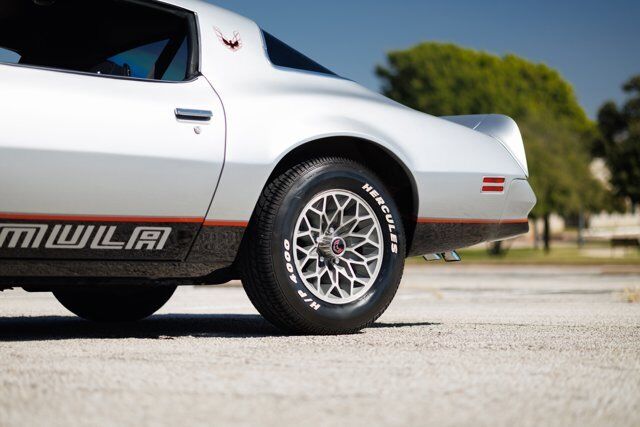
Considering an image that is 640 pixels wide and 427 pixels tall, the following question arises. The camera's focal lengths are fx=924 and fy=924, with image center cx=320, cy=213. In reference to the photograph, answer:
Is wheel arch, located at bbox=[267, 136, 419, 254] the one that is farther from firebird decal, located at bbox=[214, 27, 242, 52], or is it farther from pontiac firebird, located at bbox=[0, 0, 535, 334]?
firebird decal, located at bbox=[214, 27, 242, 52]

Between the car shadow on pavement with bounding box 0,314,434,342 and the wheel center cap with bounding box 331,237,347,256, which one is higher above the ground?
the wheel center cap with bounding box 331,237,347,256

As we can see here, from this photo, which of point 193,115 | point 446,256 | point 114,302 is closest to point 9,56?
point 193,115

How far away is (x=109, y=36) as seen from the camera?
4633 mm

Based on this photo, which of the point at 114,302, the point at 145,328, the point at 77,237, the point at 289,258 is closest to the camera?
the point at 77,237

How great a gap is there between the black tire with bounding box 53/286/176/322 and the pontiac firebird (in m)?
1.09

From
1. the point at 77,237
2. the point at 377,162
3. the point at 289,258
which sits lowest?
the point at 77,237

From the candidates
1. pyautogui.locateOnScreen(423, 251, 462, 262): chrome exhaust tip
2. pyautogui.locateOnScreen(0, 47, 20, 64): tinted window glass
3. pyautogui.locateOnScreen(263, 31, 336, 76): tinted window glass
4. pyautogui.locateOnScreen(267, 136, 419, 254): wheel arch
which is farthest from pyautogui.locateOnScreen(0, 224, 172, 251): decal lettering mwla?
pyautogui.locateOnScreen(423, 251, 462, 262): chrome exhaust tip

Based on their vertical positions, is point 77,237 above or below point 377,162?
below

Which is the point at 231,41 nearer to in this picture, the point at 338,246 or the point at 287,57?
the point at 287,57

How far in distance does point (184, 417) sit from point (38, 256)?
5.58 feet

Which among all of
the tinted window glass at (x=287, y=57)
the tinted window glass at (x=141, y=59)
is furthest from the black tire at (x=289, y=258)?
the tinted window glass at (x=141, y=59)

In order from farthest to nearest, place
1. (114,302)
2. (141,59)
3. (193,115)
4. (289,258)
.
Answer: (114,302)
(141,59)
(289,258)
(193,115)

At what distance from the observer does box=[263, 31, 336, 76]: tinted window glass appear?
4.83m

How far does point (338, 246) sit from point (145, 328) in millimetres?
1376
